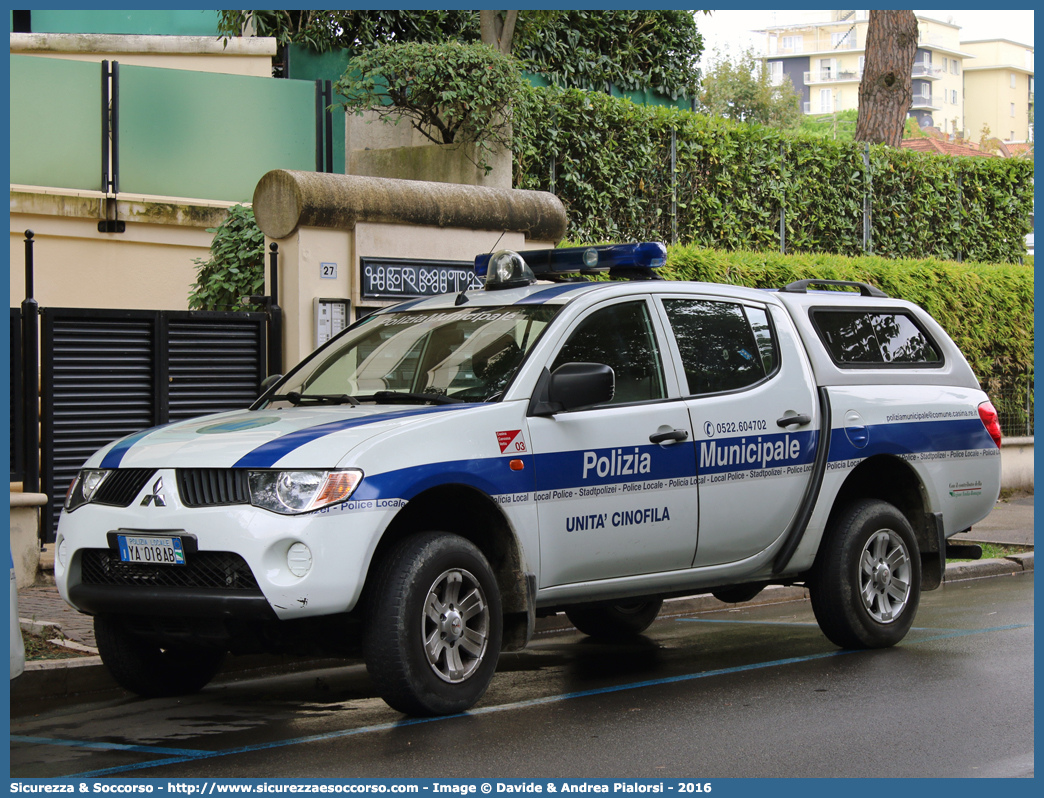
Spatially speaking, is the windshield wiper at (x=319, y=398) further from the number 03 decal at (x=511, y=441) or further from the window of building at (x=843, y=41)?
the window of building at (x=843, y=41)

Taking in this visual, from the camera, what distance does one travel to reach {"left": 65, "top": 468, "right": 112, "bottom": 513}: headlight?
6398mm

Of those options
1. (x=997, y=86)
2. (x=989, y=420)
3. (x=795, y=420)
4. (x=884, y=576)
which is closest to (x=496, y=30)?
(x=989, y=420)

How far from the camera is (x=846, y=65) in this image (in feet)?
564

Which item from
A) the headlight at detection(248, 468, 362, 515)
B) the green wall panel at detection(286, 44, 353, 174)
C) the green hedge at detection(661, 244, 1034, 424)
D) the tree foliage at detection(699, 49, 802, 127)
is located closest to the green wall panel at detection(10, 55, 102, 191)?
the green wall panel at detection(286, 44, 353, 174)

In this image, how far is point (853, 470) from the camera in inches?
312

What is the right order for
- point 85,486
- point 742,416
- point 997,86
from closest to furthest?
point 85,486 < point 742,416 < point 997,86

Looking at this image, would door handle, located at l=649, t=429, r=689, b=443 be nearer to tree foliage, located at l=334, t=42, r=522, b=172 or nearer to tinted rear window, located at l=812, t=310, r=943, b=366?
tinted rear window, located at l=812, t=310, r=943, b=366

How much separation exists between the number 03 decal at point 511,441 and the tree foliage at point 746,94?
201 feet

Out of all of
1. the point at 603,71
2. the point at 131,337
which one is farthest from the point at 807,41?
the point at 131,337

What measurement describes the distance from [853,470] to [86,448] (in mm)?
5576

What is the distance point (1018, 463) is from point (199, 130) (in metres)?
11.0

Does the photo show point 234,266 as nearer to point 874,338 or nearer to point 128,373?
point 128,373

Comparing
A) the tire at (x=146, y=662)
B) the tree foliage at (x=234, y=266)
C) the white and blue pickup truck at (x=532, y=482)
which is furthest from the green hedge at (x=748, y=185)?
the tire at (x=146, y=662)

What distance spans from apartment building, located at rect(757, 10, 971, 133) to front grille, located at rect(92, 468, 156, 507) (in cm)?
15370
